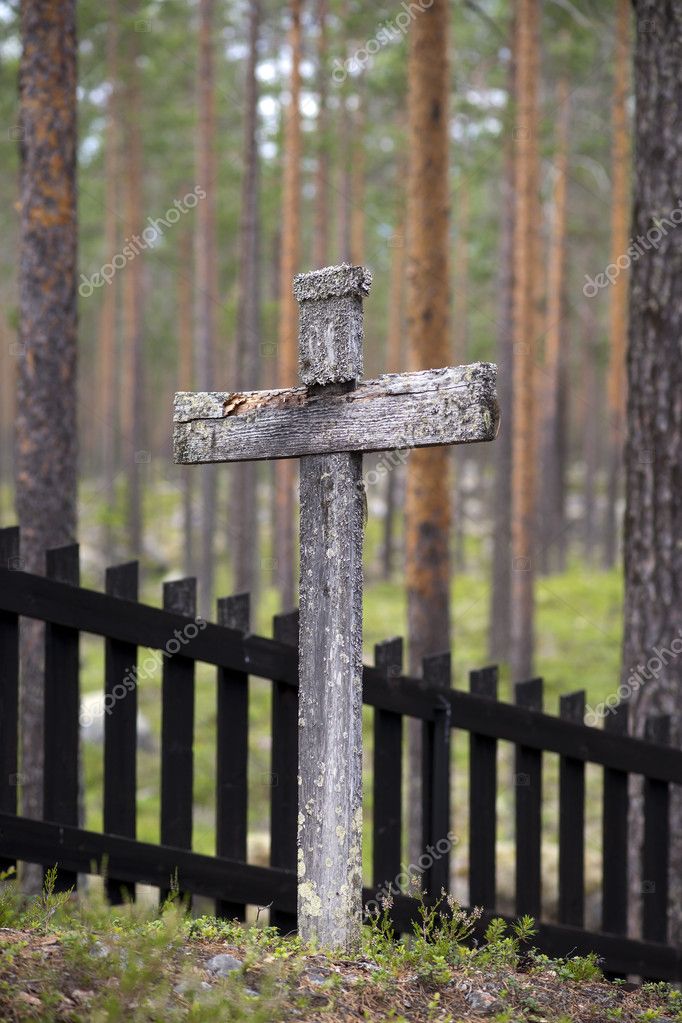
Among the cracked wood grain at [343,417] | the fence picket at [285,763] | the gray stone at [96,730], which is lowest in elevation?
the gray stone at [96,730]

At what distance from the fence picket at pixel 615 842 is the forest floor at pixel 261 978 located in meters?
0.94

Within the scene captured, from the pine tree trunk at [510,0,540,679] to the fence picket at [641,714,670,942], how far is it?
9809 mm

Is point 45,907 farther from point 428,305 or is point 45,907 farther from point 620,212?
point 620,212

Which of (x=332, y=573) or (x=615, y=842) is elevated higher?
(x=332, y=573)

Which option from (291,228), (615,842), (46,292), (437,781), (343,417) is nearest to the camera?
(343,417)

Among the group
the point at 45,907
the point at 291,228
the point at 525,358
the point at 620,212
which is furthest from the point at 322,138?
the point at 45,907

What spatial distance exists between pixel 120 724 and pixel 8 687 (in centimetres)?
49

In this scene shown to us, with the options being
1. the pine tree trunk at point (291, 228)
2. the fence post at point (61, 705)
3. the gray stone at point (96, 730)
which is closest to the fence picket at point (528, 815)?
the fence post at point (61, 705)

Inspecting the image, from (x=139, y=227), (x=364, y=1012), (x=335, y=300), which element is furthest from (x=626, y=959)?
(x=139, y=227)

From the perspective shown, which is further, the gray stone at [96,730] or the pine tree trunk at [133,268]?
the pine tree trunk at [133,268]

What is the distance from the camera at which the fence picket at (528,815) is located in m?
4.90

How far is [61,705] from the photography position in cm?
437

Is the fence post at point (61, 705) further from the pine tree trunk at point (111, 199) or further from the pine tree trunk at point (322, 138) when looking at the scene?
the pine tree trunk at point (111, 199)

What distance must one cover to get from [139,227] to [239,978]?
72.6ft
